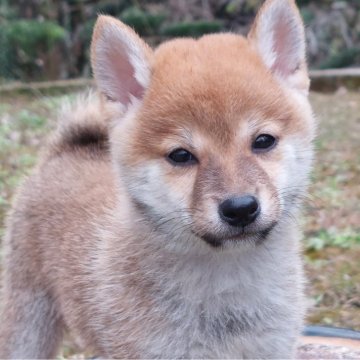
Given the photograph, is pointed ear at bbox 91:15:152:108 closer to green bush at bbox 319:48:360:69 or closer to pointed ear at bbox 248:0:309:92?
pointed ear at bbox 248:0:309:92

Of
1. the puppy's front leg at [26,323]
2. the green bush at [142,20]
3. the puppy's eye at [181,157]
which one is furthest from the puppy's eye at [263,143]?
the green bush at [142,20]

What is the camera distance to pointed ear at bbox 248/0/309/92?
2.86 metres

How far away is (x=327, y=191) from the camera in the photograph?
5824 mm

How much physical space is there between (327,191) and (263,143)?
336 cm

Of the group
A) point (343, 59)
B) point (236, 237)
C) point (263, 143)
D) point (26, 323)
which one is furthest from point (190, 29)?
point (236, 237)

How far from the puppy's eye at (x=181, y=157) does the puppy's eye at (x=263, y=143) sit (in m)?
0.21

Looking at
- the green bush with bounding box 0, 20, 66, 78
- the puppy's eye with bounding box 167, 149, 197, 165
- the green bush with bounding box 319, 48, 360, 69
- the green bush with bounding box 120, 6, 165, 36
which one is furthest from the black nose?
the green bush with bounding box 319, 48, 360, 69

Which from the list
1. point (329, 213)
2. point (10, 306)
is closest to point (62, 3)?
point (329, 213)

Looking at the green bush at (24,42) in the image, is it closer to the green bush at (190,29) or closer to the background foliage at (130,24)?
the background foliage at (130,24)

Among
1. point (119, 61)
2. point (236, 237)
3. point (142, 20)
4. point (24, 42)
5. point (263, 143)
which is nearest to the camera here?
point (236, 237)

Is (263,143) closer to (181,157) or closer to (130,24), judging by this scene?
(181,157)

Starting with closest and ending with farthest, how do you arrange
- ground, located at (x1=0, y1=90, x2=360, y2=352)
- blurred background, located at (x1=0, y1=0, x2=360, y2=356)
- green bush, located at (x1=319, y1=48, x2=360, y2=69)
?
ground, located at (x1=0, y1=90, x2=360, y2=352) → blurred background, located at (x1=0, y1=0, x2=360, y2=356) → green bush, located at (x1=319, y1=48, x2=360, y2=69)

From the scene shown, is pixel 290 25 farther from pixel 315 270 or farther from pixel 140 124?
pixel 315 270

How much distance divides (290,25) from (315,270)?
199 centimetres
